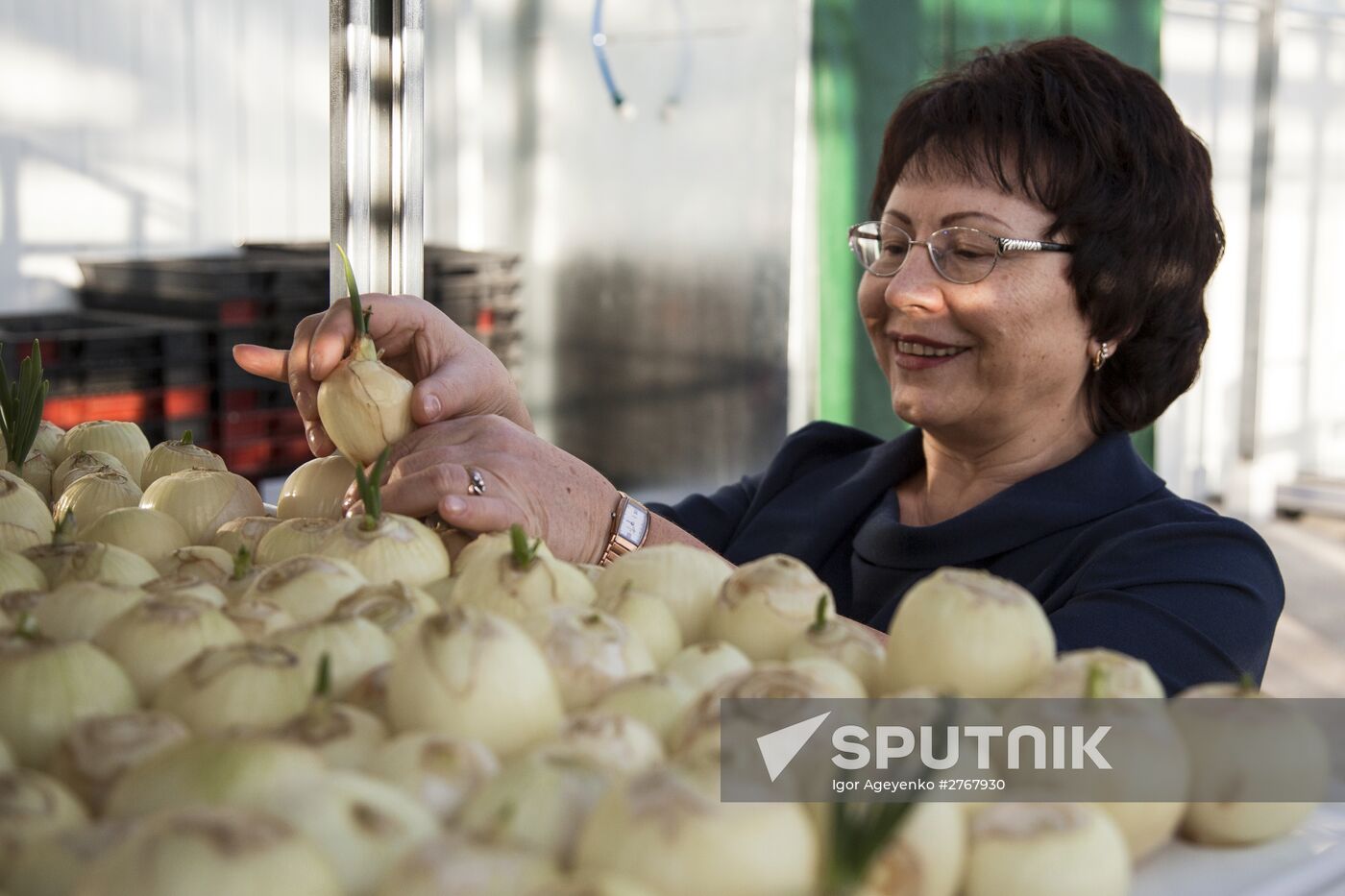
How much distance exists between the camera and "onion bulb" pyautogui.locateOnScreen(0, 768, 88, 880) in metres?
0.47

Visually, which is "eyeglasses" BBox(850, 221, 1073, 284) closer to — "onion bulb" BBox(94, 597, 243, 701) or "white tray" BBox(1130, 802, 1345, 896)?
"white tray" BBox(1130, 802, 1345, 896)

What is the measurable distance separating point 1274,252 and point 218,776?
18.2 feet

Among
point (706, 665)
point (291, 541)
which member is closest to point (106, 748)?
point (706, 665)

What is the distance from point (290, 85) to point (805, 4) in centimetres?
144

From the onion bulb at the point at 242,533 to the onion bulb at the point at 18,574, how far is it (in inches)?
6.6

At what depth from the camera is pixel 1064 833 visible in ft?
1.69

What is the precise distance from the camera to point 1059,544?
136cm

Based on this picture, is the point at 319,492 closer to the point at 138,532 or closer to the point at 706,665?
the point at 138,532

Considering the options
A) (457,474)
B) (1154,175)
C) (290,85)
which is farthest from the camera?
(290,85)

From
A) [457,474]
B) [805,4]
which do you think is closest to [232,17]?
[805,4]

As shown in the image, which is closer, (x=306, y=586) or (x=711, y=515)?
(x=306, y=586)

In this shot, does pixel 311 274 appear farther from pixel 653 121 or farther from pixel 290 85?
pixel 653 121

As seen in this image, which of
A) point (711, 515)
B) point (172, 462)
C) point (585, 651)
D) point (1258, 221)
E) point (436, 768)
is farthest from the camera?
point (1258, 221)

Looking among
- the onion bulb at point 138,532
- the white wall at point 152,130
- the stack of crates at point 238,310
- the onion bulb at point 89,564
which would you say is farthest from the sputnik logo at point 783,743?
Result: the white wall at point 152,130
